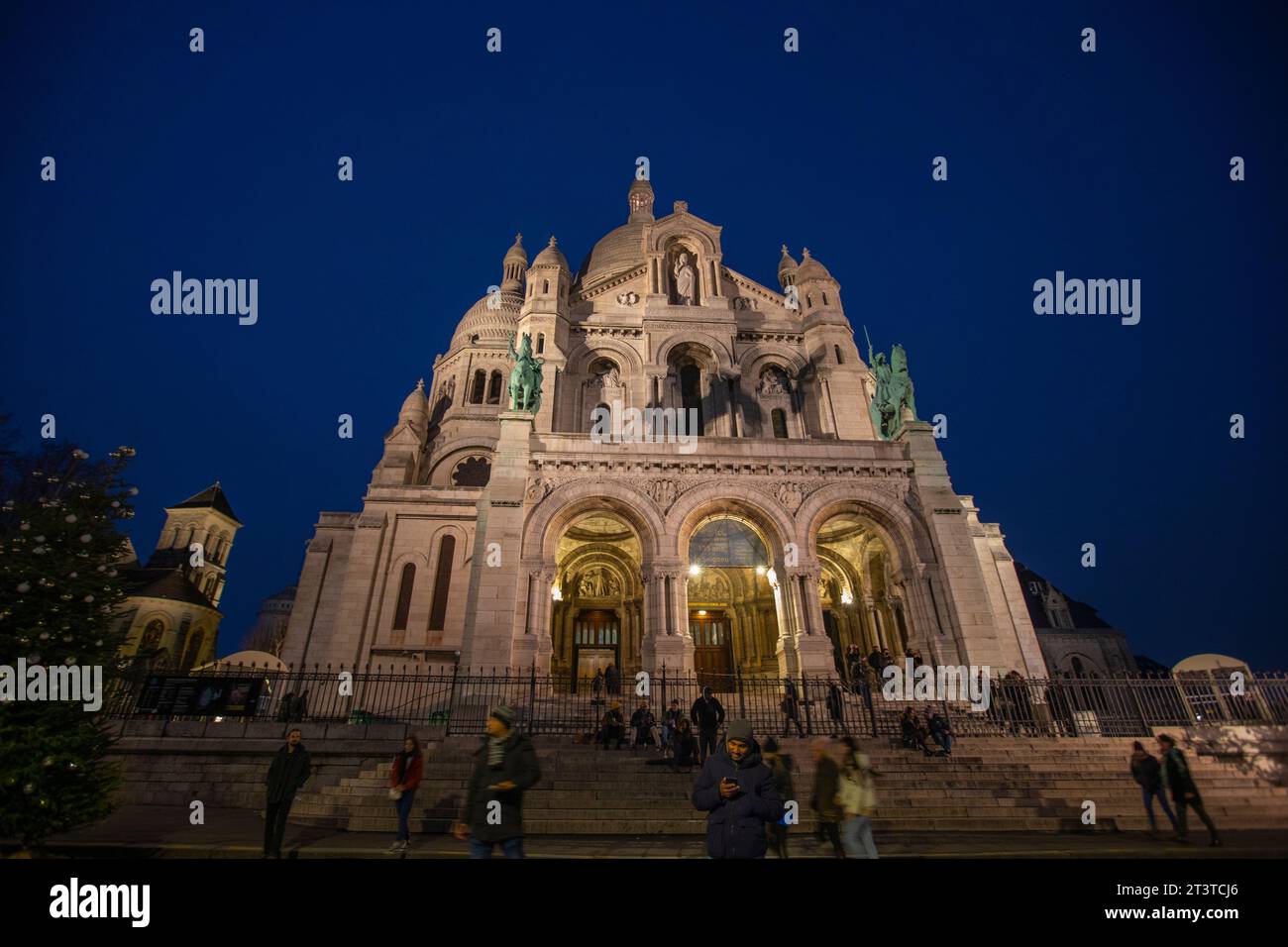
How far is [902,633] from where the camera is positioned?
2062cm

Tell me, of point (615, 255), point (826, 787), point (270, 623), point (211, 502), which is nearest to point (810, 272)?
point (615, 255)

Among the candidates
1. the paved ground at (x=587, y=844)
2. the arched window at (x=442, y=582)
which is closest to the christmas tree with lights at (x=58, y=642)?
the paved ground at (x=587, y=844)

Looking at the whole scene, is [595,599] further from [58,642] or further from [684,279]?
[58,642]

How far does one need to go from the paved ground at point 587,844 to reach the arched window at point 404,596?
1435 cm

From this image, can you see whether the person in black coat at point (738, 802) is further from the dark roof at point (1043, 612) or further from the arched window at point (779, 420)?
the dark roof at point (1043, 612)

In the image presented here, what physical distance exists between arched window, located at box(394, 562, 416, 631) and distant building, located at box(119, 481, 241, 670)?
11561mm

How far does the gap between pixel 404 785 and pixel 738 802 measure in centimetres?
593

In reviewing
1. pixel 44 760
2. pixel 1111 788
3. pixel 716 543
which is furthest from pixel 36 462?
pixel 1111 788

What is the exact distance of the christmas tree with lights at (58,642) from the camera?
7516 millimetres

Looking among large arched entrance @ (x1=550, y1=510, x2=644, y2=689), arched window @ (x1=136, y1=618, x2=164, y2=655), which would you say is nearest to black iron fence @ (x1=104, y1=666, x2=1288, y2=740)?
large arched entrance @ (x1=550, y1=510, x2=644, y2=689)

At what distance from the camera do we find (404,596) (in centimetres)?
2603

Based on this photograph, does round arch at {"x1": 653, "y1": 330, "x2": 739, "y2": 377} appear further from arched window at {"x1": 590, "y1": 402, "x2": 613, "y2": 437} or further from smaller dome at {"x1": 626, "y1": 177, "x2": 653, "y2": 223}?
smaller dome at {"x1": 626, "y1": 177, "x2": 653, "y2": 223}
